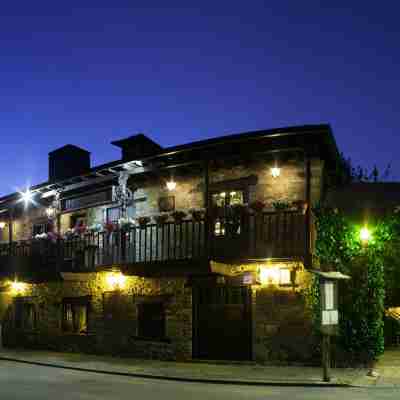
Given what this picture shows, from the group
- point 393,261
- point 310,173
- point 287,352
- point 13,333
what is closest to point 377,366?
point 287,352

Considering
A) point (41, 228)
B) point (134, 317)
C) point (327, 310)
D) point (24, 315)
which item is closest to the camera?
point (327, 310)

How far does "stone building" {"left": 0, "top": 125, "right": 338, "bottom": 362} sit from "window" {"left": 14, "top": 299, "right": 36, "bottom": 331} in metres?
0.09

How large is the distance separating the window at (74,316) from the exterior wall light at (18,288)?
2.79 meters

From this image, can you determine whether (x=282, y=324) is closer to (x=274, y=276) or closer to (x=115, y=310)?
(x=274, y=276)

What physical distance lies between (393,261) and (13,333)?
1478 centimetres

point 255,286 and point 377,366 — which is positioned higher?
point 255,286

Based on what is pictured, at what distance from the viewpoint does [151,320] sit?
15.4 meters

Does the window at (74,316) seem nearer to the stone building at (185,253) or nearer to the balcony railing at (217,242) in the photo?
the stone building at (185,253)

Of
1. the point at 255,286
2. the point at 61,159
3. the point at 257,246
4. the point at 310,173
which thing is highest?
the point at 61,159

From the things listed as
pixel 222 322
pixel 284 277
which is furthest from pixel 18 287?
pixel 284 277

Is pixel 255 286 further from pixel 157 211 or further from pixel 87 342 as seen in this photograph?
pixel 87 342

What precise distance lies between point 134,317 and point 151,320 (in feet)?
2.09

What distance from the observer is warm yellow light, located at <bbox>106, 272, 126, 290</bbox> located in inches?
632

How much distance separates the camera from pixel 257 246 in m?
13.0
